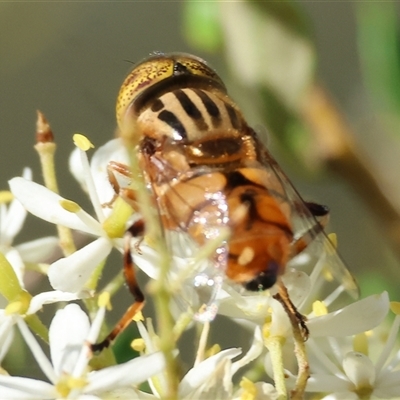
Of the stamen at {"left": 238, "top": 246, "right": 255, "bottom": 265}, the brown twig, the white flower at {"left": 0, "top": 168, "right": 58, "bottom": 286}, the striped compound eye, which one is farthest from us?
the brown twig

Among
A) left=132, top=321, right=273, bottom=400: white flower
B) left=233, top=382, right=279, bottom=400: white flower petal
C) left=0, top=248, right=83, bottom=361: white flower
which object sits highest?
left=0, top=248, right=83, bottom=361: white flower

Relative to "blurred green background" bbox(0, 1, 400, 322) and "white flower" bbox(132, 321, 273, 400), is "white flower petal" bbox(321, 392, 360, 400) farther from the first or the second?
"blurred green background" bbox(0, 1, 400, 322)

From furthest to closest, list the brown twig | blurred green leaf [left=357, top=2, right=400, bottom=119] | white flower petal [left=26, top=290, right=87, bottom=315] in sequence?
blurred green leaf [left=357, top=2, right=400, bottom=119]
the brown twig
white flower petal [left=26, top=290, right=87, bottom=315]

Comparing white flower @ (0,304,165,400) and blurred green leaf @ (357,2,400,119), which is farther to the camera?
blurred green leaf @ (357,2,400,119)

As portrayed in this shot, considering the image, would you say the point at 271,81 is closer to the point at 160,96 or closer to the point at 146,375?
the point at 160,96

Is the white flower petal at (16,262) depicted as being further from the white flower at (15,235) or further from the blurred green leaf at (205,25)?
the blurred green leaf at (205,25)

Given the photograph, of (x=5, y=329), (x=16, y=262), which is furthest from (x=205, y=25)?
(x=5, y=329)

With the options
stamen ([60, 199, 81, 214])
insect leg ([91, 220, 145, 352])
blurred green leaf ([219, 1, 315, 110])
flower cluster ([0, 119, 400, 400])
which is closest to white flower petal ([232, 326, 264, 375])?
flower cluster ([0, 119, 400, 400])

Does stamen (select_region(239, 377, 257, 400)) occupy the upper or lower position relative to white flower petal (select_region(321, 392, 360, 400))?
upper
